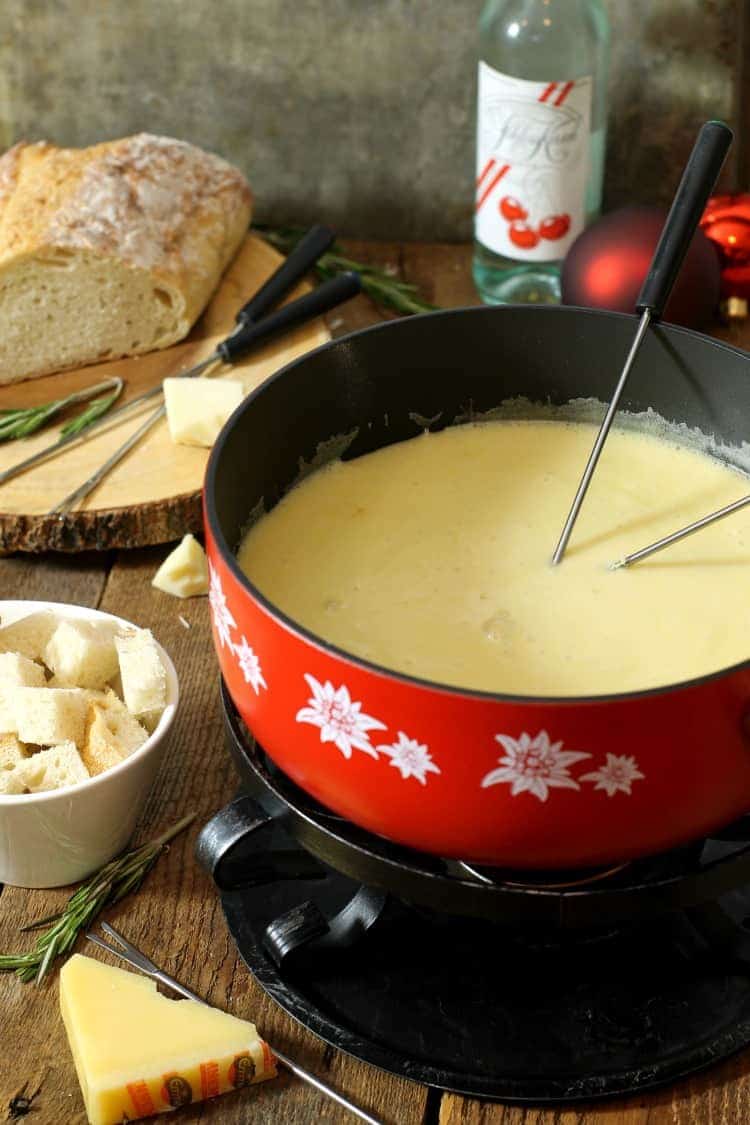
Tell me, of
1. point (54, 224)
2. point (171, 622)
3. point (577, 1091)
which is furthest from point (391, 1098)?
point (54, 224)

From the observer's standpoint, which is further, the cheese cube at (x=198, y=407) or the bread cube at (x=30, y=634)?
the cheese cube at (x=198, y=407)

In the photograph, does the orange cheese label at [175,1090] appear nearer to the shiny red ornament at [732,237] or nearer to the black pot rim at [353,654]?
the black pot rim at [353,654]

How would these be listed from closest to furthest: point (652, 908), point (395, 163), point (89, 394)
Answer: point (652, 908) < point (89, 394) < point (395, 163)

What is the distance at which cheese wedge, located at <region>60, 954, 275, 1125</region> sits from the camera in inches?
43.5

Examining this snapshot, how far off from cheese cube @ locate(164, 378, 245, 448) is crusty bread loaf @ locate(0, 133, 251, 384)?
0.70 feet

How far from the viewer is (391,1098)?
45.0 inches

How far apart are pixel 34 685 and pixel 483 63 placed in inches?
45.5

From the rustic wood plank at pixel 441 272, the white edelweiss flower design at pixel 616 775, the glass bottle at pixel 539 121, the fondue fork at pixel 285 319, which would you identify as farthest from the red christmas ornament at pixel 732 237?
the white edelweiss flower design at pixel 616 775

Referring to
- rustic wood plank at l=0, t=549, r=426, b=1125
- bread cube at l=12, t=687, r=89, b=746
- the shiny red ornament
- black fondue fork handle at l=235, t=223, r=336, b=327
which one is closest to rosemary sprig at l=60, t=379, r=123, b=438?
black fondue fork handle at l=235, t=223, r=336, b=327

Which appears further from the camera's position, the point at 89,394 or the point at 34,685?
the point at 89,394

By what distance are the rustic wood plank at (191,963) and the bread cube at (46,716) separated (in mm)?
149

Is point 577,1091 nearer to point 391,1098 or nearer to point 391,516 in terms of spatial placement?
point 391,1098

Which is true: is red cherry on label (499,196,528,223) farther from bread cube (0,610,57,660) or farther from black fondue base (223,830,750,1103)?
black fondue base (223,830,750,1103)

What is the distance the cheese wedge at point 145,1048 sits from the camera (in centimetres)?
111
